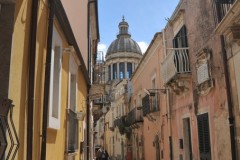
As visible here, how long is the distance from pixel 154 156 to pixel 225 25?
1264cm

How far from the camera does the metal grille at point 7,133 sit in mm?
2582

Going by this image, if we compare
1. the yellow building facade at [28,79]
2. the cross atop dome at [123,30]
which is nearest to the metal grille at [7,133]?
the yellow building facade at [28,79]

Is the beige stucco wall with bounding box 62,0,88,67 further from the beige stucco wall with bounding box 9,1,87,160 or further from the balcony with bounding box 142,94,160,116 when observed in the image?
the balcony with bounding box 142,94,160,116

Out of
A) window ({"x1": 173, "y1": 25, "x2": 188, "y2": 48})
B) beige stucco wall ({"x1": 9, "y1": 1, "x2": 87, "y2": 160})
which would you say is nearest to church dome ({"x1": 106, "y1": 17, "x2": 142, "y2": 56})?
window ({"x1": 173, "y1": 25, "x2": 188, "y2": 48})

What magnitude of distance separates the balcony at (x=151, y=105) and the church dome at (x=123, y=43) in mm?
45601

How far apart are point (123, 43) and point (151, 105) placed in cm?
4796

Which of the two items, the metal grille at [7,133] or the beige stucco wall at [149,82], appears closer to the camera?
the metal grille at [7,133]

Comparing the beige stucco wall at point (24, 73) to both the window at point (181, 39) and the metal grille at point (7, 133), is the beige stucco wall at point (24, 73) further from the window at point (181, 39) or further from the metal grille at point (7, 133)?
the window at point (181, 39)

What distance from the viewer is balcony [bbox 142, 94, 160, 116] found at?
1688 cm

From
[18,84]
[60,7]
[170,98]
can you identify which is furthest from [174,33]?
[18,84]

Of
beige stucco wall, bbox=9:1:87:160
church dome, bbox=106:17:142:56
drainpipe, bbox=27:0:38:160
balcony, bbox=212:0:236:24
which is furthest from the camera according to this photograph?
church dome, bbox=106:17:142:56

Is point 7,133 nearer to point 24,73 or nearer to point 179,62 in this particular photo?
point 24,73

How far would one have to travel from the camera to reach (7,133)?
279 centimetres

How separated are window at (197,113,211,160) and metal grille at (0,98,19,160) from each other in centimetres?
803
